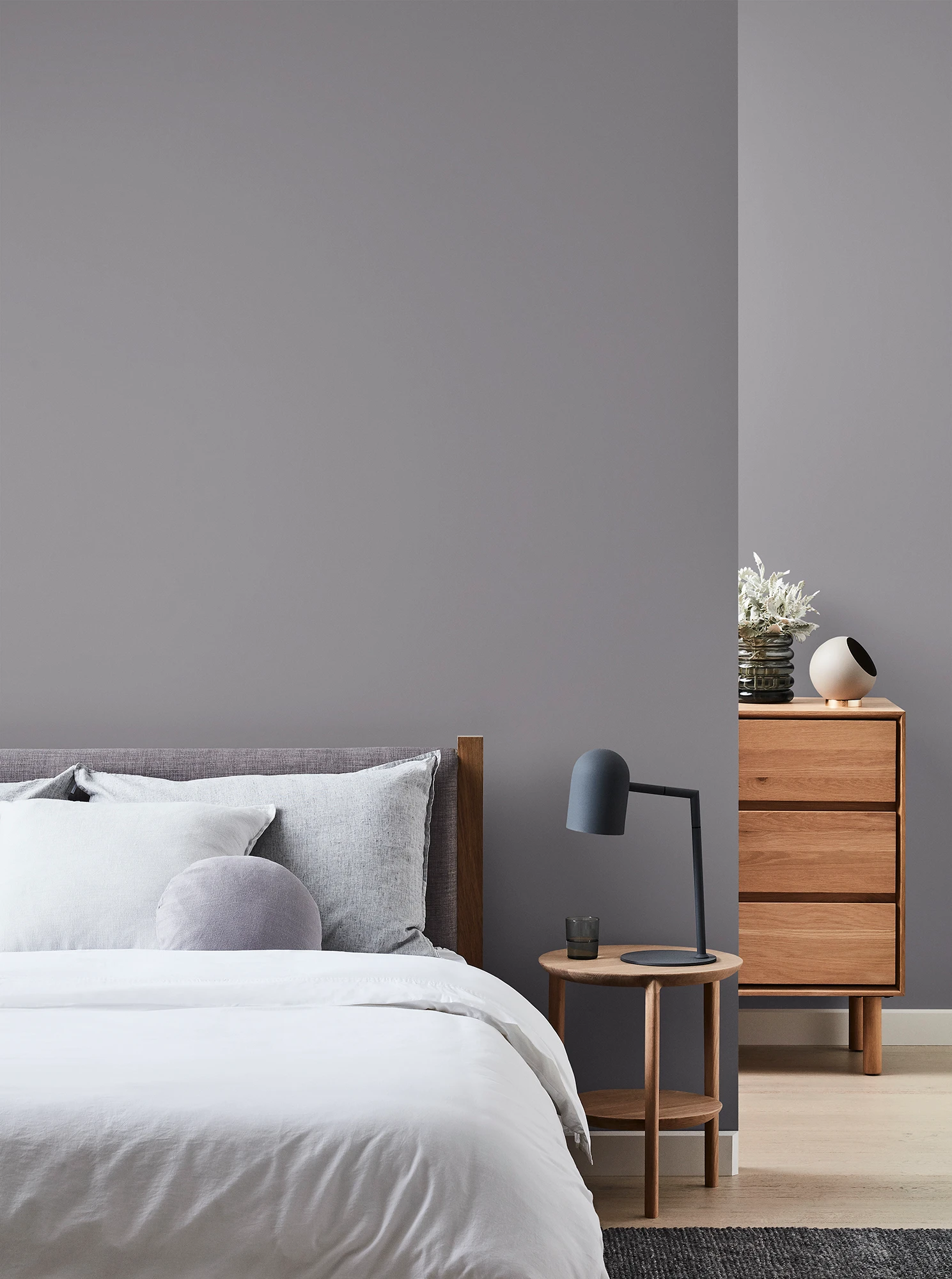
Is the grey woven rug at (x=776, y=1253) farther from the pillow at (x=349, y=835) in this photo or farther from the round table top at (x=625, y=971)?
the pillow at (x=349, y=835)

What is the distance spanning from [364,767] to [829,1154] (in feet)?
5.00

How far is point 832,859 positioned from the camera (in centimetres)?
372

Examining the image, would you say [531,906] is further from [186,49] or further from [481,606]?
[186,49]

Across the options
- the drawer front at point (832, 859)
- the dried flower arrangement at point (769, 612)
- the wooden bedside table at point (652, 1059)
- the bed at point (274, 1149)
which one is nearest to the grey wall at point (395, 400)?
the wooden bedside table at point (652, 1059)

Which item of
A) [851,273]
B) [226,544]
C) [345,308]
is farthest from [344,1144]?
[851,273]

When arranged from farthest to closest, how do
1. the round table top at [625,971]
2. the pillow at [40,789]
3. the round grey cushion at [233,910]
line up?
1. the pillow at [40,789]
2. the round table top at [625,971]
3. the round grey cushion at [233,910]

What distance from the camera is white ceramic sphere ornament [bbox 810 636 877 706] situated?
386cm

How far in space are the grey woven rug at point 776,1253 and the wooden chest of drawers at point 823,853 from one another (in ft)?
4.04

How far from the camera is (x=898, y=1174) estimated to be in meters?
2.82

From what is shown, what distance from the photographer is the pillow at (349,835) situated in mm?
2605

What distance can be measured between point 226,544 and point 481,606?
67cm

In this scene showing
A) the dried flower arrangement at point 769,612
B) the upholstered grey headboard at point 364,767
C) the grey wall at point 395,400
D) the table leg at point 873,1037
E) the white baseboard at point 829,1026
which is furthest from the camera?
the white baseboard at point 829,1026

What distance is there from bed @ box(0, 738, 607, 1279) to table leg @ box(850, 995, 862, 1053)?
241 cm

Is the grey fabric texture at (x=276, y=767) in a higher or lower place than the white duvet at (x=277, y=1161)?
higher
